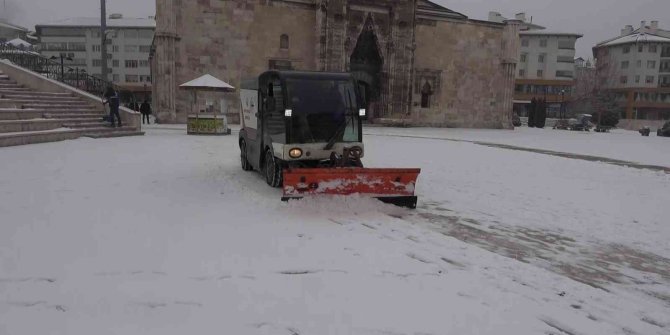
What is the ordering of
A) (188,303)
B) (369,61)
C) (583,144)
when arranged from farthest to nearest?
(369,61) → (583,144) → (188,303)

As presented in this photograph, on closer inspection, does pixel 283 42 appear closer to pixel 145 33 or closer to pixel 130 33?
pixel 145 33

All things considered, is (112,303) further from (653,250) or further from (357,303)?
(653,250)

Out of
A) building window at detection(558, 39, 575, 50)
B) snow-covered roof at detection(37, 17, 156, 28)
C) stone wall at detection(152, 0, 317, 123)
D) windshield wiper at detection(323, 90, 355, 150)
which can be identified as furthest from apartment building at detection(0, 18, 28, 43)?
building window at detection(558, 39, 575, 50)

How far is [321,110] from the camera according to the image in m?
8.65

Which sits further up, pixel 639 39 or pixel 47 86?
pixel 639 39

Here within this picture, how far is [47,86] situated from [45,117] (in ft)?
12.2

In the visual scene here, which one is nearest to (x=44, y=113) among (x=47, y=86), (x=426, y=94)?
(x=47, y=86)

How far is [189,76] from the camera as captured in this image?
2833 cm

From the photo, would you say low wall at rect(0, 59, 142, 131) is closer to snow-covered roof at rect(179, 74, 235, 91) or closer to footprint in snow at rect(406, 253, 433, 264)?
snow-covered roof at rect(179, 74, 235, 91)

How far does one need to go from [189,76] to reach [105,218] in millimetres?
23487

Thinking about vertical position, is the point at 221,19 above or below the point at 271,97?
above

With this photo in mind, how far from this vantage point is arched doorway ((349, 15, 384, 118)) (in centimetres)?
3284

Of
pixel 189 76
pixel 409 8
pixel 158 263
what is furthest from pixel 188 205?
pixel 409 8

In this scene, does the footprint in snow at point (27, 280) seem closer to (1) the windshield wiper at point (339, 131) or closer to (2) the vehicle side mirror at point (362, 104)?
(1) the windshield wiper at point (339, 131)
